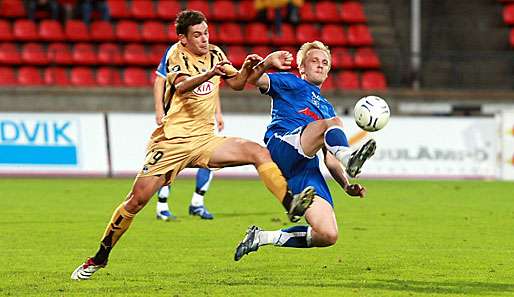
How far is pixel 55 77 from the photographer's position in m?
23.3

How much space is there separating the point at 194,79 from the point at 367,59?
700 inches

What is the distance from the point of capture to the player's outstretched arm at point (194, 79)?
23.5 feet

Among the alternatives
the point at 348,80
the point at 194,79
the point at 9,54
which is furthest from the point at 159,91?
the point at 348,80

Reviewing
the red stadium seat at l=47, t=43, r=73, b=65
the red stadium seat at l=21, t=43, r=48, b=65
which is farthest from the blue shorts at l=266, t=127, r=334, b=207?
the red stadium seat at l=21, t=43, r=48, b=65

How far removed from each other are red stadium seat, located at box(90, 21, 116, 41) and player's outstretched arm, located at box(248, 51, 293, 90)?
17.0 meters

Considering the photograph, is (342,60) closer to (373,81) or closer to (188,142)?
(373,81)

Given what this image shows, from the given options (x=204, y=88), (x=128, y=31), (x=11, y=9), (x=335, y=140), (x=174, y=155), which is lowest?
(x=128, y=31)

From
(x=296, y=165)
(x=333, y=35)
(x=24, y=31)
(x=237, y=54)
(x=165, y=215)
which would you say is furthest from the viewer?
(x=333, y=35)

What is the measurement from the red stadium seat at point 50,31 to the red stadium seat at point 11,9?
69 centimetres

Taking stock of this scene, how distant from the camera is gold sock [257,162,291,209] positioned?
287 inches

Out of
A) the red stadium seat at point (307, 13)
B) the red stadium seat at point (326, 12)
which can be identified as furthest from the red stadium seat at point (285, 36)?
the red stadium seat at point (326, 12)

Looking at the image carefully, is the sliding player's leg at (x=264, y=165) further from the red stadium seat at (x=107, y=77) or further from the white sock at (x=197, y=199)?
the red stadium seat at (x=107, y=77)

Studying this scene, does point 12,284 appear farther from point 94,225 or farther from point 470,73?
point 470,73

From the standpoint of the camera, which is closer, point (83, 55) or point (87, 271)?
point (87, 271)
